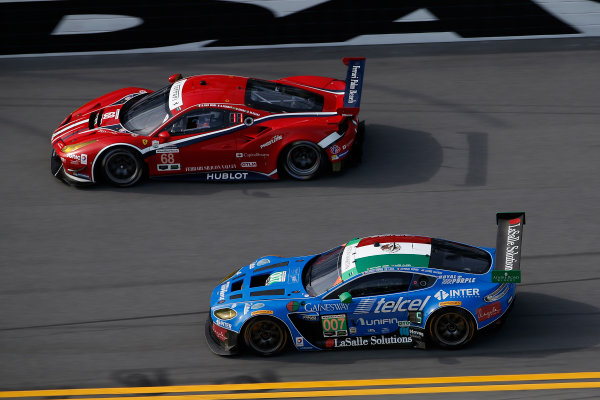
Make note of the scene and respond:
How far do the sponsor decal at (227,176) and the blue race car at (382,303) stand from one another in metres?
3.74

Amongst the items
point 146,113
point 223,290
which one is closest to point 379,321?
point 223,290

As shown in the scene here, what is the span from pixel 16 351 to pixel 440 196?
19.2ft

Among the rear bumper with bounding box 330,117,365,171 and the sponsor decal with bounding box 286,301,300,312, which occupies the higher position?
the rear bumper with bounding box 330,117,365,171

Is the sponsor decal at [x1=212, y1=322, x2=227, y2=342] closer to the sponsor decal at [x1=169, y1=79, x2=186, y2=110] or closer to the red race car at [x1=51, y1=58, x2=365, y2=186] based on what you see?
the red race car at [x1=51, y1=58, x2=365, y2=186]

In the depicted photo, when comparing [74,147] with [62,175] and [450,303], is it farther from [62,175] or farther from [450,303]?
[450,303]

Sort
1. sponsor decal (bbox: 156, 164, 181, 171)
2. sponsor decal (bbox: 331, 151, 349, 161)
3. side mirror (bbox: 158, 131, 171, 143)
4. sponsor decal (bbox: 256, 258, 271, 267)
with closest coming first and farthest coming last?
sponsor decal (bbox: 256, 258, 271, 267), side mirror (bbox: 158, 131, 171, 143), sponsor decal (bbox: 331, 151, 349, 161), sponsor decal (bbox: 156, 164, 181, 171)

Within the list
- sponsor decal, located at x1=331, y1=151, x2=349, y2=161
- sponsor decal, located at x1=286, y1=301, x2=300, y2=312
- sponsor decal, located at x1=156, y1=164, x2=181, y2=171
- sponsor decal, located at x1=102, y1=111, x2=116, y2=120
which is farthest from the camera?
sponsor decal, located at x1=102, y1=111, x2=116, y2=120

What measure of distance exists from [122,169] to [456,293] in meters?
5.86

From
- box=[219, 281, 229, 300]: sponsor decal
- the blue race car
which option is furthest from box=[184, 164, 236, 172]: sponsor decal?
the blue race car

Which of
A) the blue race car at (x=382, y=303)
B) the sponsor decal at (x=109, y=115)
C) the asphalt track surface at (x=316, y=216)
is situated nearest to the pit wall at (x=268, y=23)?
the asphalt track surface at (x=316, y=216)

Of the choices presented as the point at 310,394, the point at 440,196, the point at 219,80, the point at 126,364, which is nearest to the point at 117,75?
the point at 219,80

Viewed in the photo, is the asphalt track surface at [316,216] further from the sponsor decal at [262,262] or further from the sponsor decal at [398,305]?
the sponsor decal at [262,262]

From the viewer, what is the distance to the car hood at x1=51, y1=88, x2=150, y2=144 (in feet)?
41.0

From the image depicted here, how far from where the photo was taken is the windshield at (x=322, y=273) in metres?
8.75
